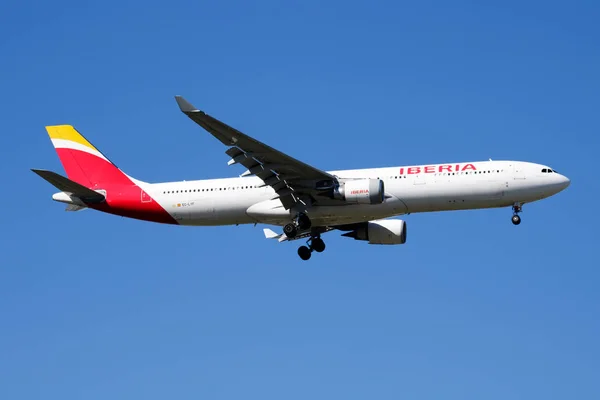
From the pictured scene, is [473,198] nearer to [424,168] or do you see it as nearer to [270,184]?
[424,168]

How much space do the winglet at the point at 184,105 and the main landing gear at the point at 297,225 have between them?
389 inches

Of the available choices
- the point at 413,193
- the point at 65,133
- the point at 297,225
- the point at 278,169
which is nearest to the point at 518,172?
the point at 413,193

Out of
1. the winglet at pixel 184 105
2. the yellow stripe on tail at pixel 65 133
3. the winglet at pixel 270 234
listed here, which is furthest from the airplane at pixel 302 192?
the yellow stripe on tail at pixel 65 133

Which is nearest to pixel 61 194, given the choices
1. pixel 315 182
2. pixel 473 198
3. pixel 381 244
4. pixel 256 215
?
pixel 256 215

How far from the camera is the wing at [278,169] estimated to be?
43.3 meters

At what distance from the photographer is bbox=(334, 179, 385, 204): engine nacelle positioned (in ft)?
148

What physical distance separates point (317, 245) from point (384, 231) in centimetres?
379

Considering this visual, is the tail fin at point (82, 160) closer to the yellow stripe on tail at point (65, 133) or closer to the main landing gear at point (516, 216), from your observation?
the yellow stripe on tail at point (65, 133)

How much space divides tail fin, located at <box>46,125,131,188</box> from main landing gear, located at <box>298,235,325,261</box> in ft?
32.4

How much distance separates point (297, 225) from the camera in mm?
48094

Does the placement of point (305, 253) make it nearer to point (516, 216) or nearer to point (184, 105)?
point (516, 216)

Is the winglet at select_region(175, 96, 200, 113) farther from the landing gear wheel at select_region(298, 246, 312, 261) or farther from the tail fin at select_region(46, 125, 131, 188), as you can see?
the landing gear wheel at select_region(298, 246, 312, 261)

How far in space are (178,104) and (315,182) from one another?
30.3 ft

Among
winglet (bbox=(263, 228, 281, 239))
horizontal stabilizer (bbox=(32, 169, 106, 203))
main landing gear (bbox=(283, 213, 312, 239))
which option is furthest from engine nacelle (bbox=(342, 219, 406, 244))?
horizontal stabilizer (bbox=(32, 169, 106, 203))
